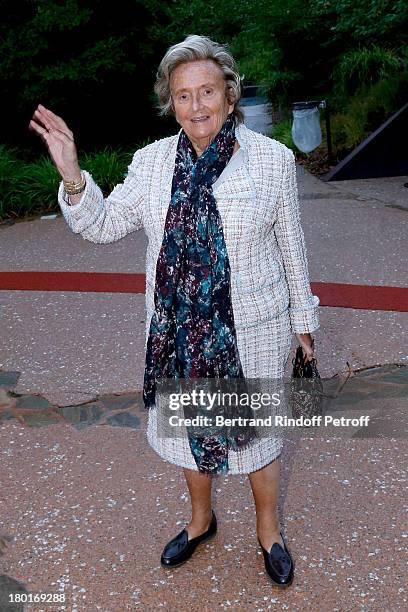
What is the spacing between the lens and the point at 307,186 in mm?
9547

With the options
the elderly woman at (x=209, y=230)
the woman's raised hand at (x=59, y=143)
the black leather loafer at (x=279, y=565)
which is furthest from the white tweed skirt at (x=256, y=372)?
the woman's raised hand at (x=59, y=143)

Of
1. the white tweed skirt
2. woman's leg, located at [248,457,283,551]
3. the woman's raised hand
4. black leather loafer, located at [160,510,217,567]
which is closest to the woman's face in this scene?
the woman's raised hand

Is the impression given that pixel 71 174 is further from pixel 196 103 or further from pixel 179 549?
pixel 179 549

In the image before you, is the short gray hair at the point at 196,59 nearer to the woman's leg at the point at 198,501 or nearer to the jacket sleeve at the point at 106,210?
the jacket sleeve at the point at 106,210

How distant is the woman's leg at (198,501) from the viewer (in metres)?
2.87

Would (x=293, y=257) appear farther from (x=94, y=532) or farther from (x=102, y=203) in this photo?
(x=94, y=532)

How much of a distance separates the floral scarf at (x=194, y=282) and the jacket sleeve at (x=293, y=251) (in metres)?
0.23

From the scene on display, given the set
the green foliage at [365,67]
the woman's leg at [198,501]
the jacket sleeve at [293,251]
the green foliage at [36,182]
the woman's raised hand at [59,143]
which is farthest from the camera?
the green foliage at [365,67]

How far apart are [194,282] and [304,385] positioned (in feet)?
2.01

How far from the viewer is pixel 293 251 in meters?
2.65

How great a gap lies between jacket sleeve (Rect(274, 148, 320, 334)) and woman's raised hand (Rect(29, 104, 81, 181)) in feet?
2.28

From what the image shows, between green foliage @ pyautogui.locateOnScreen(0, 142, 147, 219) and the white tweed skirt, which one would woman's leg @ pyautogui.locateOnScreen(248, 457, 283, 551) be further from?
green foliage @ pyautogui.locateOnScreen(0, 142, 147, 219)

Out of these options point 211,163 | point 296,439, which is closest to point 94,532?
point 296,439

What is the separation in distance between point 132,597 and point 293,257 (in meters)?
1.37
